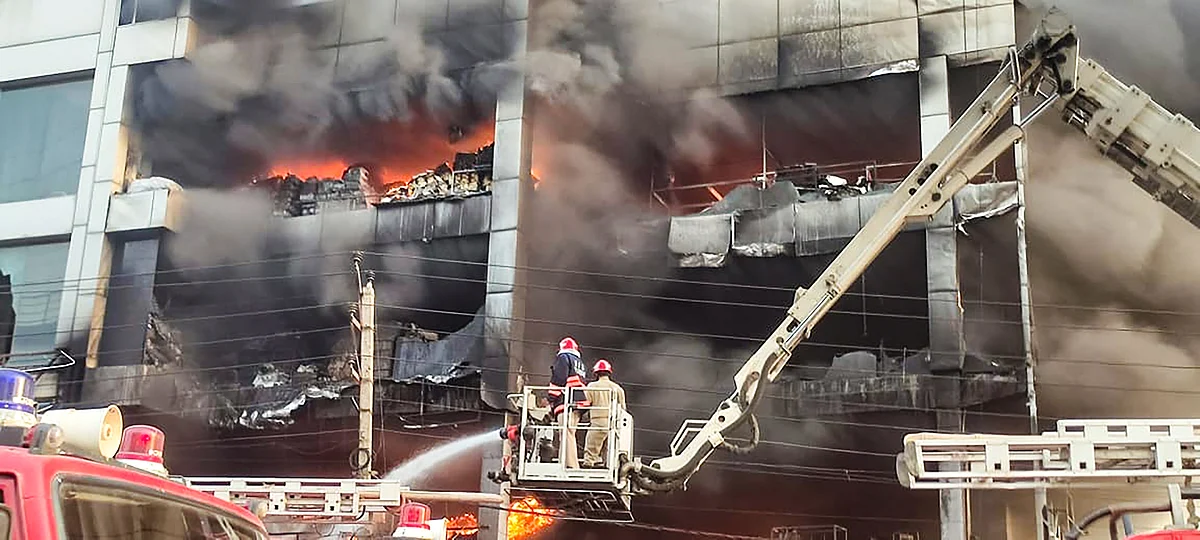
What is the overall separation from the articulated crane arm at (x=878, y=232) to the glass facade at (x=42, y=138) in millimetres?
12244

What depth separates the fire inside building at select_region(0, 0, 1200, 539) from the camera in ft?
46.6

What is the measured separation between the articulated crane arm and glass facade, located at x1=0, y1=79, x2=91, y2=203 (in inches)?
482

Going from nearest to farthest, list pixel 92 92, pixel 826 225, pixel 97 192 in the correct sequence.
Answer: pixel 826 225 < pixel 97 192 < pixel 92 92

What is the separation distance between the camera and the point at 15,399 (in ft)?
13.2

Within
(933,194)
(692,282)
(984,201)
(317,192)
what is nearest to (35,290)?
(317,192)

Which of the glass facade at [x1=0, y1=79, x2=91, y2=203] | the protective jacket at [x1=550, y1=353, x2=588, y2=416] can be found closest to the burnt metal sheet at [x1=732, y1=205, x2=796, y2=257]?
the protective jacket at [x1=550, y1=353, x2=588, y2=416]

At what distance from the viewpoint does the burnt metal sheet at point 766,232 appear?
Result: 14.8 m

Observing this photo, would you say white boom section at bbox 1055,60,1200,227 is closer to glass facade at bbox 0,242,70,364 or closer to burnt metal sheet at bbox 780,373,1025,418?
burnt metal sheet at bbox 780,373,1025,418

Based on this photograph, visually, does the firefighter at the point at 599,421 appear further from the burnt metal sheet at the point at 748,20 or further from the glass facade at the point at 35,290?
the glass facade at the point at 35,290

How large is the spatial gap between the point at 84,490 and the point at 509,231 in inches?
495

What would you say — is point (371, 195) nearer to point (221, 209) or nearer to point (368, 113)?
point (368, 113)

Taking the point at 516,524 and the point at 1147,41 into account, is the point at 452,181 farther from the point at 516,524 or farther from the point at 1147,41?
the point at 1147,41

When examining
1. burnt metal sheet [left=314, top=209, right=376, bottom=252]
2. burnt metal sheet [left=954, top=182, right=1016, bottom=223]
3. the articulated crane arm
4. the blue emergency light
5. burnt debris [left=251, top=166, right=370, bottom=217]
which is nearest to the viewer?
the blue emergency light

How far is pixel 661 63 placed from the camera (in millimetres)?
16016
